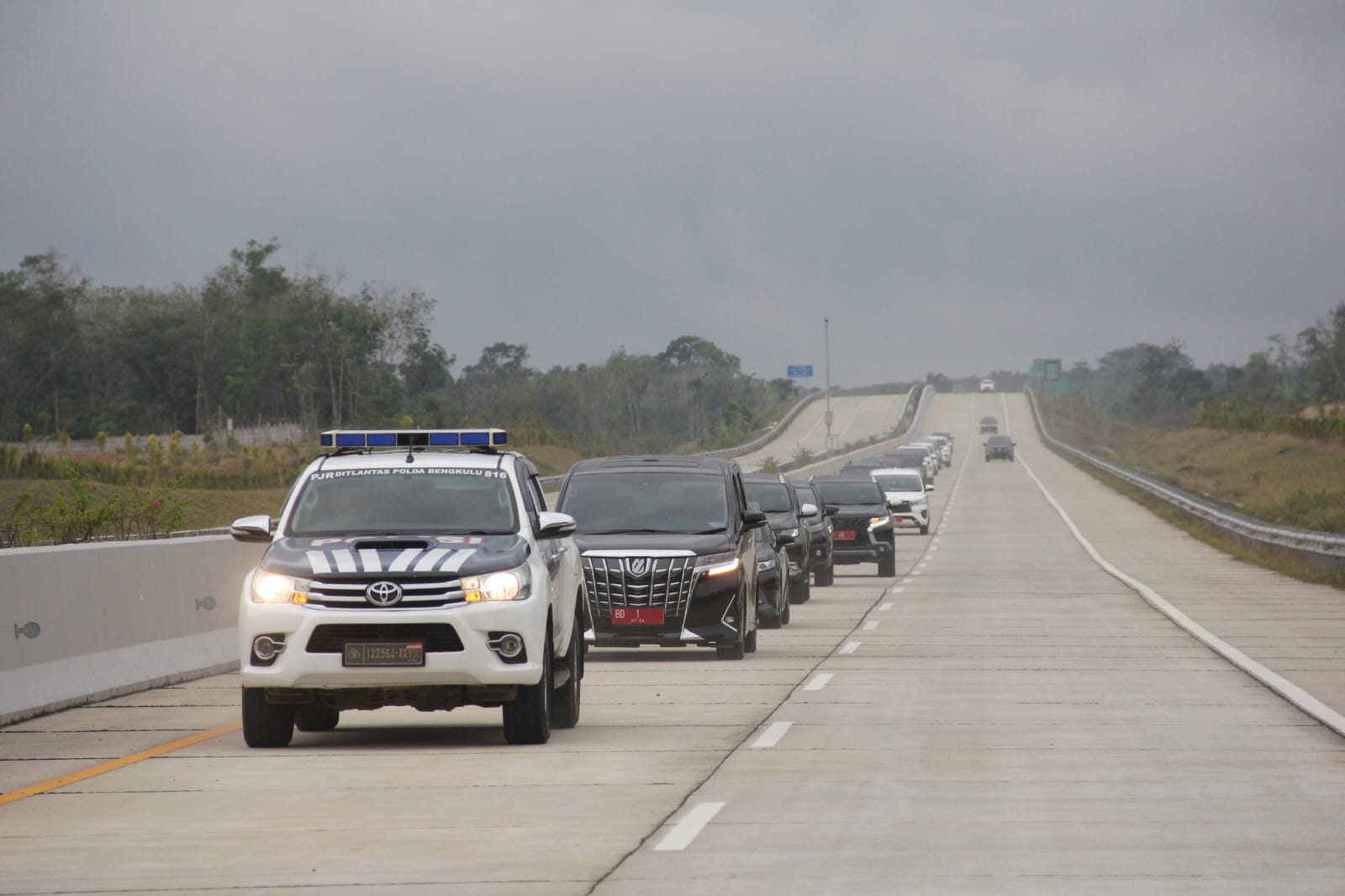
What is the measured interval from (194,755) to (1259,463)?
80.8 m

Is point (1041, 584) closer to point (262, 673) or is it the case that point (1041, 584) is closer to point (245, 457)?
point (262, 673)

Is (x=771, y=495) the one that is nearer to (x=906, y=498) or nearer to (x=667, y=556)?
(x=667, y=556)

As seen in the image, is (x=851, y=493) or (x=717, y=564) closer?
(x=717, y=564)

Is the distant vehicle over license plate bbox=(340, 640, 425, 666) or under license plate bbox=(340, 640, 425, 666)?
under

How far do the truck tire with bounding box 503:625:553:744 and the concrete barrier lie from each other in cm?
366

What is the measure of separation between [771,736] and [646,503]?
7.19 meters

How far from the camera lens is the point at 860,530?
34.9 m

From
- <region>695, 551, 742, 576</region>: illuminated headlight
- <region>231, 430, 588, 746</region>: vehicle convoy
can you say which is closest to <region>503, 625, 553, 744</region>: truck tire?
<region>231, 430, 588, 746</region>: vehicle convoy

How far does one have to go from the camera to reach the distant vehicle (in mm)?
105938

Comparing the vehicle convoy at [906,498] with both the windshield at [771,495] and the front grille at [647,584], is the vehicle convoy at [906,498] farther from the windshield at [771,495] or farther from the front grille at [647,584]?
the front grille at [647,584]

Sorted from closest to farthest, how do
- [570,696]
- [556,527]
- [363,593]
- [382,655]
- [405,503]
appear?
1. [382,655]
2. [363,593]
3. [556,527]
4. [405,503]
5. [570,696]

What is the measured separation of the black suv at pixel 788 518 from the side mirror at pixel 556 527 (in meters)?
13.7

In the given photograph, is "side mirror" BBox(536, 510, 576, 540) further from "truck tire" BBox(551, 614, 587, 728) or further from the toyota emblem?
the toyota emblem

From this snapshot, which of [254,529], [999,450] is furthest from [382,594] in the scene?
[999,450]
